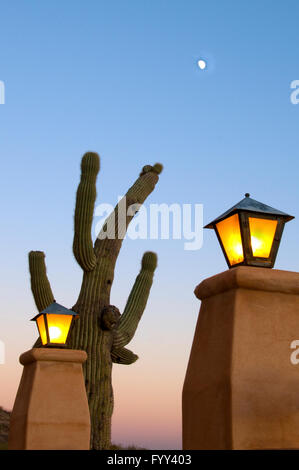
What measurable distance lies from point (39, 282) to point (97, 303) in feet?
4.12

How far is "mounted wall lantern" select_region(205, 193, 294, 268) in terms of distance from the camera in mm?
3531

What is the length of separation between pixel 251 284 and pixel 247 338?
0.96 feet

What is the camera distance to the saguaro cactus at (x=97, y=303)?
10.2 meters

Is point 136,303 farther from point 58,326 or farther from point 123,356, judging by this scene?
point 58,326

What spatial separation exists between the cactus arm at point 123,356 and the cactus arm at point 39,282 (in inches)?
65.9

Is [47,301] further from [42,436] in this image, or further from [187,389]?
[187,389]

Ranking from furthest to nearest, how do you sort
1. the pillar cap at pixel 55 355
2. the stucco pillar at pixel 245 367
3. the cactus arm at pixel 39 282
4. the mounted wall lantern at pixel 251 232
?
the cactus arm at pixel 39 282, the pillar cap at pixel 55 355, the mounted wall lantern at pixel 251 232, the stucco pillar at pixel 245 367

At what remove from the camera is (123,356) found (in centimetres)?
1136

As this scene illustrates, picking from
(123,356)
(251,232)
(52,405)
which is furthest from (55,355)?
(123,356)

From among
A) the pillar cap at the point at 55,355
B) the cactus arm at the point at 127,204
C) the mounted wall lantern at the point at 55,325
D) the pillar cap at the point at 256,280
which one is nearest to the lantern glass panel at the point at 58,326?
the mounted wall lantern at the point at 55,325

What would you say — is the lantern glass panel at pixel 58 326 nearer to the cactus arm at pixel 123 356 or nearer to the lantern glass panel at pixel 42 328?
the lantern glass panel at pixel 42 328

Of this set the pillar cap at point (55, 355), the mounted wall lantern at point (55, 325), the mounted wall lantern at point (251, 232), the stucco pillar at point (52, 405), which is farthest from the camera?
the mounted wall lantern at point (55, 325)
